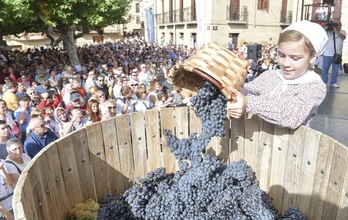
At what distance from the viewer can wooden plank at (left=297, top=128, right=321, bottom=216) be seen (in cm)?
230

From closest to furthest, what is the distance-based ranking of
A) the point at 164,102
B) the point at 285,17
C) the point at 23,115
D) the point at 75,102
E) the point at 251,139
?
the point at 251,139 < the point at 23,115 < the point at 75,102 < the point at 164,102 < the point at 285,17

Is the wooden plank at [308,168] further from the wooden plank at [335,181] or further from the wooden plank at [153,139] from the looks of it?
the wooden plank at [153,139]

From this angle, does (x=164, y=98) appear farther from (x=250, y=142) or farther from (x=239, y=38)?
(x=239, y=38)

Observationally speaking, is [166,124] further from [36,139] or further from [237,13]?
[237,13]

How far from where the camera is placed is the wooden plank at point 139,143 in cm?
283

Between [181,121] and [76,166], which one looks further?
[181,121]

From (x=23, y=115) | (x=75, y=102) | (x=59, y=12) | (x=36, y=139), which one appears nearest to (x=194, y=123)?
(x=36, y=139)

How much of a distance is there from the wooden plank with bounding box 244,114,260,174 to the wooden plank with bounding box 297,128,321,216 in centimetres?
42

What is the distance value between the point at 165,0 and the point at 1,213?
122 feet

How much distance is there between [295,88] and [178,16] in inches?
1290

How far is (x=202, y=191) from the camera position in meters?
2.33

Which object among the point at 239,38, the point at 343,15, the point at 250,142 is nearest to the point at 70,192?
the point at 250,142

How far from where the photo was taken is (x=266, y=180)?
2.75 meters

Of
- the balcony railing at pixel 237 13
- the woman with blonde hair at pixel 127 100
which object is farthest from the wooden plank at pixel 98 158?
the balcony railing at pixel 237 13
